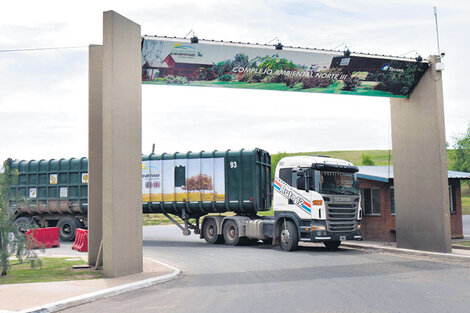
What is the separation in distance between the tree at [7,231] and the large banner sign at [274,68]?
5.33m

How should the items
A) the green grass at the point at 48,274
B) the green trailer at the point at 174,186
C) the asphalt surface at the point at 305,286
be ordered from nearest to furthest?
the asphalt surface at the point at 305,286, the green grass at the point at 48,274, the green trailer at the point at 174,186

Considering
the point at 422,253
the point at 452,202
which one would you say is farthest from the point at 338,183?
the point at 452,202

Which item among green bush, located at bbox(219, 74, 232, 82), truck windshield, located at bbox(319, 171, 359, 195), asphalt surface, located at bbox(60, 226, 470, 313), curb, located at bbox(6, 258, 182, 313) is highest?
green bush, located at bbox(219, 74, 232, 82)

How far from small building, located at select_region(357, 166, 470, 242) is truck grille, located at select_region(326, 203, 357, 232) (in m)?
3.23

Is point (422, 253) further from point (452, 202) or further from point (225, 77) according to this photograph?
point (225, 77)

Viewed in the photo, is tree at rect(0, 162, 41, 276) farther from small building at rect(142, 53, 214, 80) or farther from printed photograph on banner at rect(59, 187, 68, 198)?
printed photograph on banner at rect(59, 187, 68, 198)

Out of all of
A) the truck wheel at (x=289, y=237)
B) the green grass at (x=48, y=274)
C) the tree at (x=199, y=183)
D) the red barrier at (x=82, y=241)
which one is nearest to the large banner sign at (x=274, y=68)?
the truck wheel at (x=289, y=237)

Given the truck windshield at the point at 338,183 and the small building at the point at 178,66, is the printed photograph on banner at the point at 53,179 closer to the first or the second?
the small building at the point at 178,66

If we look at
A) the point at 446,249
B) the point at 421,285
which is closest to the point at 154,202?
the point at 446,249

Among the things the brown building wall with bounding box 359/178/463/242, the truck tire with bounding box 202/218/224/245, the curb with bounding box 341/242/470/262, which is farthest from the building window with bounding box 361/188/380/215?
the truck tire with bounding box 202/218/224/245

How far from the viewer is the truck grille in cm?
1702

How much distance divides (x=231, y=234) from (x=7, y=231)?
10908mm

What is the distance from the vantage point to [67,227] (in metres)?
24.5

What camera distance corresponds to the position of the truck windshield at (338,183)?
17.1 meters
